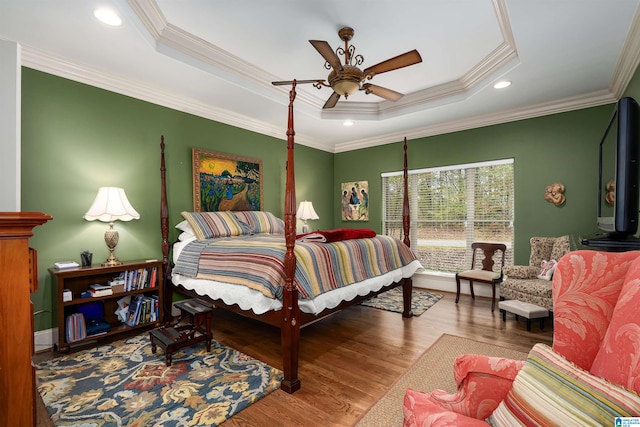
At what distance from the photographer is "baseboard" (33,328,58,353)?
271 centimetres

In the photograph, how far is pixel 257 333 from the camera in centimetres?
314

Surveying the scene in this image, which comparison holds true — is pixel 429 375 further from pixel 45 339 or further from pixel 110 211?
pixel 45 339

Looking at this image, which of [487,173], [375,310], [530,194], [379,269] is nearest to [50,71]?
[379,269]

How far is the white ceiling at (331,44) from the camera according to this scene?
233 centimetres

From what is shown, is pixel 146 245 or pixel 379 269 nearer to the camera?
pixel 379 269

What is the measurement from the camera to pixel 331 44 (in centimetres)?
291

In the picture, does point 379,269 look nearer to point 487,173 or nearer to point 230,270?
point 230,270

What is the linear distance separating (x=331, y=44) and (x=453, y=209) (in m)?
3.27

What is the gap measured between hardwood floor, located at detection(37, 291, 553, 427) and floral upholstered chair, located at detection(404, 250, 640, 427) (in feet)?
3.37

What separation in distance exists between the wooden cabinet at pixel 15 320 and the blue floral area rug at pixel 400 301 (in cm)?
314

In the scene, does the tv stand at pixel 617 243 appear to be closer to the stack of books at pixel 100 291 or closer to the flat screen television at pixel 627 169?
the flat screen television at pixel 627 169

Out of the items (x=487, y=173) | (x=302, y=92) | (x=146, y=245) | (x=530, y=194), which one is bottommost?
(x=146, y=245)

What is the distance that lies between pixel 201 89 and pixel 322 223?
3304mm

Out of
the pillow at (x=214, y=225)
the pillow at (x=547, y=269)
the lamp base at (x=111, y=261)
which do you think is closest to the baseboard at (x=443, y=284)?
the pillow at (x=547, y=269)
